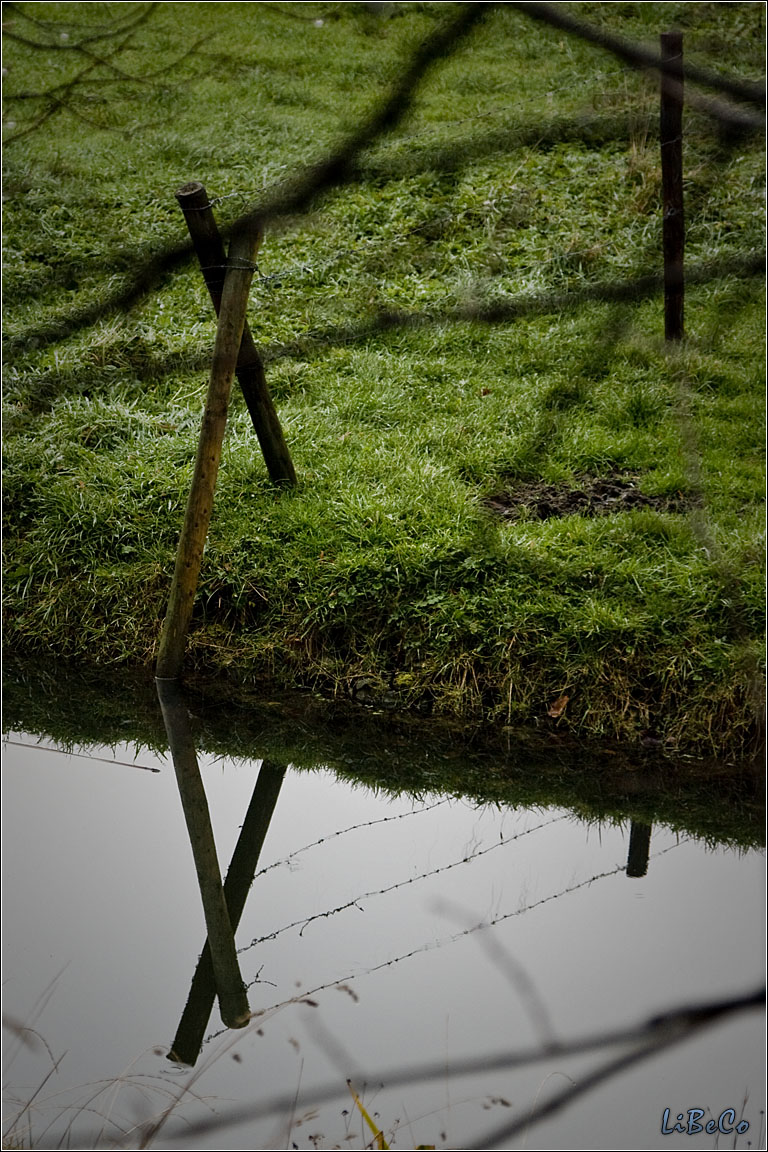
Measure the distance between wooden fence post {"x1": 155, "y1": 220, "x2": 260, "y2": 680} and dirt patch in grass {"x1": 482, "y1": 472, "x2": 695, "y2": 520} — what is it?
162 centimetres

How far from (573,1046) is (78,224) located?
25.3 ft

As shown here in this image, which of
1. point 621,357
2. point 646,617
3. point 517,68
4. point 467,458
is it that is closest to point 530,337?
point 621,357

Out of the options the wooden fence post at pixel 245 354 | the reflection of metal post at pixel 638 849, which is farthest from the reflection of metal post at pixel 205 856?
the reflection of metal post at pixel 638 849

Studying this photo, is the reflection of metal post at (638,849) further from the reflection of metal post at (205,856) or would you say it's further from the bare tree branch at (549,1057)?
the reflection of metal post at (205,856)

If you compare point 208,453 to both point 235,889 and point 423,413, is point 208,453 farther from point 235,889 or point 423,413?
point 423,413

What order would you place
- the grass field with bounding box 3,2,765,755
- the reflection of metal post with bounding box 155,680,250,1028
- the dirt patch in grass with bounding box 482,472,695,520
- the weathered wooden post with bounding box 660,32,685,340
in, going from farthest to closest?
the dirt patch in grass with bounding box 482,472,695,520
the weathered wooden post with bounding box 660,32,685,340
the grass field with bounding box 3,2,765,755
the reflection of metal post with bounding box 155,680,250,1028

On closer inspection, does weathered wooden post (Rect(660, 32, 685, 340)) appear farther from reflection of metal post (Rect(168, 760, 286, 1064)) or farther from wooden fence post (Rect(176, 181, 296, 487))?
reflection of metal post (Rect(168, 760, 286, 1064))

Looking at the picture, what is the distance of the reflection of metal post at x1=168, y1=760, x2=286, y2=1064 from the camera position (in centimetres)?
291

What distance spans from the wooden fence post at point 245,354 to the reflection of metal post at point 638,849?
7.77ft

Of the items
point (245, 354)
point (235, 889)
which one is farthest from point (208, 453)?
point (235, 889)

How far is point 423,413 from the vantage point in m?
6.14

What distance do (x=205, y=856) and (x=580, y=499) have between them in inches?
111

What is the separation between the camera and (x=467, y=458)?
567 centimetres

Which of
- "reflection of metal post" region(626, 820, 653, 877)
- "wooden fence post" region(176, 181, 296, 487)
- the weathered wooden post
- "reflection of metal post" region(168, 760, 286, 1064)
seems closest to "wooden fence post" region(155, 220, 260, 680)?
"wooden fence post" region(176, 181, 296, 487)
